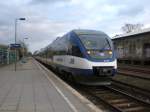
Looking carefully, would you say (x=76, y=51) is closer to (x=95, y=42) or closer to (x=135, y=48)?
(x=95, y=42)

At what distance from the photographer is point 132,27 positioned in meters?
101

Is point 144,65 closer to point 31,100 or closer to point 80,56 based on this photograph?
point 80,56

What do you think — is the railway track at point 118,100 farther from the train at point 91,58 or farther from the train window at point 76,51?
the train window at point 76,51

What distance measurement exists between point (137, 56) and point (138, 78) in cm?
1397

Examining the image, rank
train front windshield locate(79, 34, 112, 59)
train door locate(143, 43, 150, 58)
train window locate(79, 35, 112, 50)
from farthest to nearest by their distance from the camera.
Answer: train door locate(143, 43, 150, 58), train window locate(79, 35, 112, 50), train front windshield locate(79, 34, 112, 59)

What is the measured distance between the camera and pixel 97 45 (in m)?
17.1

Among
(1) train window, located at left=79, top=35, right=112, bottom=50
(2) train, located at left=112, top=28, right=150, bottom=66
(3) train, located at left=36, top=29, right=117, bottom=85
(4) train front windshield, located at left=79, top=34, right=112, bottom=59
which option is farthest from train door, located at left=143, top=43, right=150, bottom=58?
(1) train window, located at left=79, top=35, right=112, bottom=50

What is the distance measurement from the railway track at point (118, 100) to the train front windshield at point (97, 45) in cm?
182

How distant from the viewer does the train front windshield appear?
1653 cm

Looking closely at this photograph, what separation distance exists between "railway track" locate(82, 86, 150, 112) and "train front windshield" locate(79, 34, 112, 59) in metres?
1.82

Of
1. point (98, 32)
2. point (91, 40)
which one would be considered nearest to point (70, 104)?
point (91, 40)

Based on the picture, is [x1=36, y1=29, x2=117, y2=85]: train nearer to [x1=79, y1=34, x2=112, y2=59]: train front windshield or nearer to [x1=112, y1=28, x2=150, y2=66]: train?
[x1=79, y1=34, x2=112, y2=59]: train front windshield

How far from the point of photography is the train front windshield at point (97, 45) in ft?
54.2

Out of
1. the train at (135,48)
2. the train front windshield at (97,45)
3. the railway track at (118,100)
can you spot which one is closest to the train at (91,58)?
the train front windshield at (97,45)
